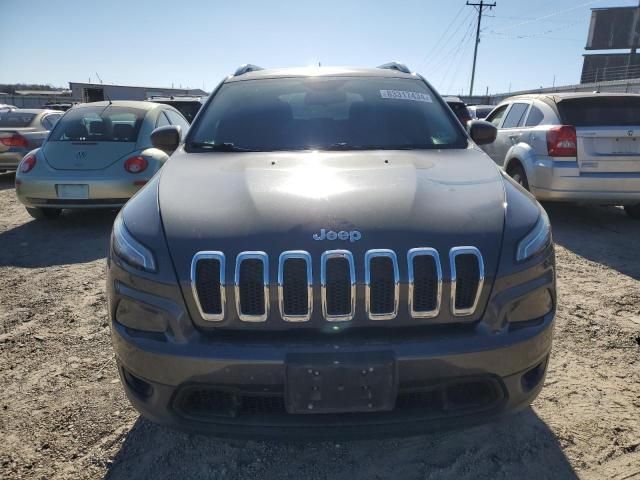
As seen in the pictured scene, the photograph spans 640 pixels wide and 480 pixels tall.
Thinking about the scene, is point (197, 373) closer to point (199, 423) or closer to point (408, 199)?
point (199, 423)

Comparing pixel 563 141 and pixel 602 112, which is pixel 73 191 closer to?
pixel 563 141

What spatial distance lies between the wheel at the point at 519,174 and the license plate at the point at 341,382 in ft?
16.3

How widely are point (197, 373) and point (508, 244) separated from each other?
49.1 inches

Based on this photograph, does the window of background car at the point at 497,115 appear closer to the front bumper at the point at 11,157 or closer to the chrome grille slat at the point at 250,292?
the chrome grille slat at the point at 250,292

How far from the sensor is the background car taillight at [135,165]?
5.57m

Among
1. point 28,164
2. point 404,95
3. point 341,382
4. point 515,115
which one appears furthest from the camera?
point 515,115

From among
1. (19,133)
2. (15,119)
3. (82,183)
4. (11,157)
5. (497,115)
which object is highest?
(497,115)

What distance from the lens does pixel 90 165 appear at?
5.59m

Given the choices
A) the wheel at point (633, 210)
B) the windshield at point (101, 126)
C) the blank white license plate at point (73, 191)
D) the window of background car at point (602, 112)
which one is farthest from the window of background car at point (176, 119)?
the wheel at point (633, 210)

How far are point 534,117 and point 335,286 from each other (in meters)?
5.47

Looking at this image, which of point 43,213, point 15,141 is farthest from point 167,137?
point 15,141

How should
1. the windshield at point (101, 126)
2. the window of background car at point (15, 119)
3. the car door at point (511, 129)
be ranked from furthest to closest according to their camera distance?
the window of background car at point (15, 119) < the car door at point (511, 129) < the windshield at point (101, 126)

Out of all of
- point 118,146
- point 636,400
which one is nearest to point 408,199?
point 636,400

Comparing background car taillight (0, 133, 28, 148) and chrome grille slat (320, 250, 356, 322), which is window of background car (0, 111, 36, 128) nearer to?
background car taillight (0, 133, 28, 148)
